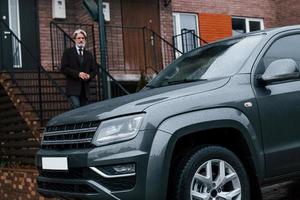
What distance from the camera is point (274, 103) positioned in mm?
4988

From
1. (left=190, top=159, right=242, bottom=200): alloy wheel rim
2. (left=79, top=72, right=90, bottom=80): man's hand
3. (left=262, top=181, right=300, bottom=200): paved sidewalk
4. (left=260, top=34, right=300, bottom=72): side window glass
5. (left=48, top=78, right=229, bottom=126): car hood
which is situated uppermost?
(left=260, top=34, right=300, bottom=72): side window glass

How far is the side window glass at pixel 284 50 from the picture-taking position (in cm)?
521

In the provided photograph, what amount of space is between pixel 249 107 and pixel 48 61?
837cm

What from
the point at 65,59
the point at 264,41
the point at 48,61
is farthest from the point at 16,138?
Answer: the point at 264,41

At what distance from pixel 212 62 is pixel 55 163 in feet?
5.90

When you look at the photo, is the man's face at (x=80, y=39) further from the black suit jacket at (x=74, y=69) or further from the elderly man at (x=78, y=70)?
the black suit jacket at (x=74, y=69)

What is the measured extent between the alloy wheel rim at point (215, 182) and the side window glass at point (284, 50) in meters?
1.14

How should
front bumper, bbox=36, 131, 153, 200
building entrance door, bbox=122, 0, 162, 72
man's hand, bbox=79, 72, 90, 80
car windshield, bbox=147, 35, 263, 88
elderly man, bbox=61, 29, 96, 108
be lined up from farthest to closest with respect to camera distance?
building entrance door, bbox=122, 0, 162, 72, elderly man, bbox=61, 29, 96, 108, man's hand, bbox=79, 72, 90, 80, car windshield, bbox=147, 35, 263, 88, front bumper, bbox=36, 131, 153, 200

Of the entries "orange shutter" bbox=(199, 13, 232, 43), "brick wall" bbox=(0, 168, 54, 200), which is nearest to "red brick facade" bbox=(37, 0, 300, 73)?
"orange shutter" bbox=(199, 13, 232, 43)

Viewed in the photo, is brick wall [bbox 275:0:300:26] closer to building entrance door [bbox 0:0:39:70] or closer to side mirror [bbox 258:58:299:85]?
building entrance door [bbox 0:0:39:70]

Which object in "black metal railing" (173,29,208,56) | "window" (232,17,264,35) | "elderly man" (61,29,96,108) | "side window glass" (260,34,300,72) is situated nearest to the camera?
"side window glass" (260,34,300,72)

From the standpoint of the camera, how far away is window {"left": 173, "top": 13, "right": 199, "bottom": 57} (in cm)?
1436

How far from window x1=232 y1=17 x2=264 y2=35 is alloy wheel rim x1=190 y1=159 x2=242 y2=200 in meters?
12.3

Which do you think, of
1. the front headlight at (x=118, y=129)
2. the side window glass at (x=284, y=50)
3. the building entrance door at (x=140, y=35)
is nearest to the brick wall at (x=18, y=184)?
the front headlight at (x=118, y=129)
